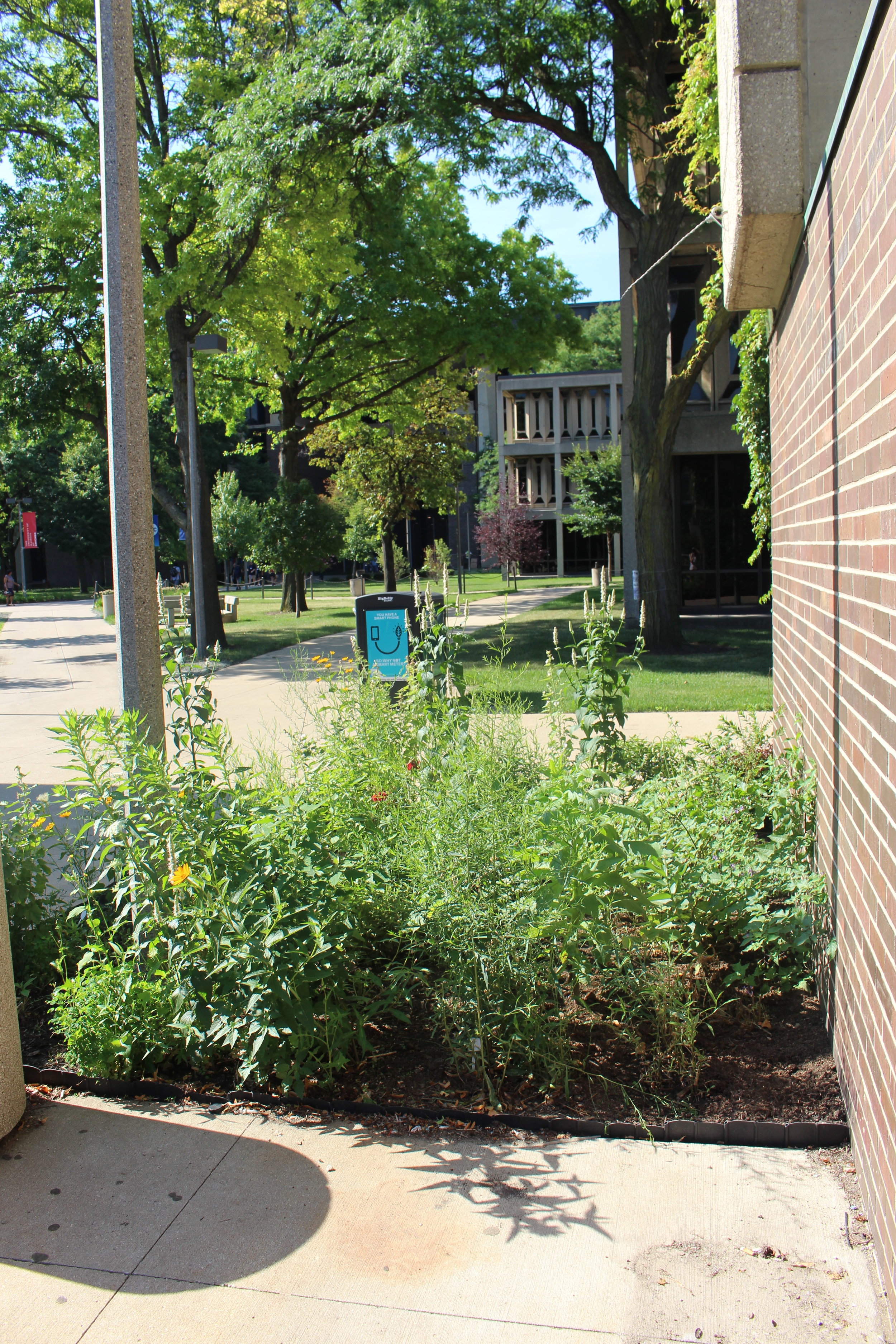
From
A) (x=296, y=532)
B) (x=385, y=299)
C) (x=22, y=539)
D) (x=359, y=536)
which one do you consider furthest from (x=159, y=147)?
(x=22, y=539)

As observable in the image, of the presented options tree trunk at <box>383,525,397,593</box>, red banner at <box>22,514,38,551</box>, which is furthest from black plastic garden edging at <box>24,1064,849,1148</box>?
red banner at <box>22,514,38,551</box>

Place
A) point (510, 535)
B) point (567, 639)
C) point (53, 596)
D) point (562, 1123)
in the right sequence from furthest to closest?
point (53, 596)
point (510, 535)
point (567, 639)
point (562, 1123)

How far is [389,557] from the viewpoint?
31.5m

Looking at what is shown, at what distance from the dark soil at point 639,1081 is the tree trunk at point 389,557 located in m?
26.7

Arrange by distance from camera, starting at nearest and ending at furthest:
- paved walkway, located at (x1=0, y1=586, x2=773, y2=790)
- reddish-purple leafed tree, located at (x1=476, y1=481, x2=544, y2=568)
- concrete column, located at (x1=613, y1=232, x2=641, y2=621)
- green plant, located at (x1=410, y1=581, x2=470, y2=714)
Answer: green plant, located at (x1=410, y1=581, x2=470, y2=714)
paved walkway, located at (x1=0, y1=586, x2=773, y2=790)
concrete column, located at (x1=613, y1=232, x2=641, y2=621)
reddish-purple leafed tree, located at (x1=476, y1=481, x2=544, y2=568)

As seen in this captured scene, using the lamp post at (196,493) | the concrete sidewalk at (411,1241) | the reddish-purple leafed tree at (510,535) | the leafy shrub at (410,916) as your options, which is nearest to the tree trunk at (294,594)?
the lamp post at (196,493)

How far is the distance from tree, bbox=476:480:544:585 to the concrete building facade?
115 ft

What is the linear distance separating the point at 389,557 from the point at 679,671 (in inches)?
737

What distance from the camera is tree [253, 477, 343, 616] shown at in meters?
27.1

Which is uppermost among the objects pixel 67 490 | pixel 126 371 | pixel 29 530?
pixel 67 490

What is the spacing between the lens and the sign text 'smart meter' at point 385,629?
8773 millimetres

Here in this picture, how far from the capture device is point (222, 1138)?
332cm

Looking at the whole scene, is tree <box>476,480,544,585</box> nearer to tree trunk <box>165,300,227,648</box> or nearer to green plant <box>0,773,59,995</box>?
tree trunk <box>165,300,227,648</box>

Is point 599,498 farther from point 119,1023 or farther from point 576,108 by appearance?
point 119,1023
